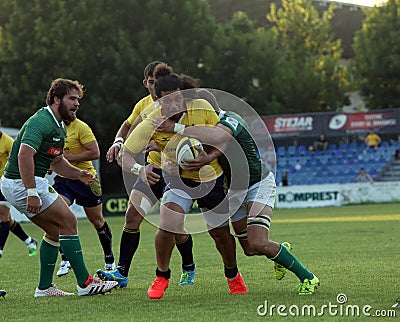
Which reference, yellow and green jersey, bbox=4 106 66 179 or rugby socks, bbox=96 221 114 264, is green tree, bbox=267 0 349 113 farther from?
yellow and green jersey, bbox=4 106 66 179

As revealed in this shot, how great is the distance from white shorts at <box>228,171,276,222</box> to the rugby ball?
2.05 feet

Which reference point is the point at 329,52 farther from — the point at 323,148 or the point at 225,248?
the point at 225,248

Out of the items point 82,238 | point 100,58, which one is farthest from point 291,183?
point 82,238

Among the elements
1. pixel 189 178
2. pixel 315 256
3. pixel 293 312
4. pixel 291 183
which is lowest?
pixel 291 183

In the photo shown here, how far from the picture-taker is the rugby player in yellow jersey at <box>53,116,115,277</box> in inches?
416

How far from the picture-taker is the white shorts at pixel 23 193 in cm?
777

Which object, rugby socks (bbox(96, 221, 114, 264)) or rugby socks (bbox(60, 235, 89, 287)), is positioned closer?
rugby socks (bbox(60, 235, 89, 287))

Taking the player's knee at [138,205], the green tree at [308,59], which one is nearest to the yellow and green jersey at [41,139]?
the player's knee at [138,205]

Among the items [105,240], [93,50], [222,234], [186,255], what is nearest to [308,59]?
[93,50]

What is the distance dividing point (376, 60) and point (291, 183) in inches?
477

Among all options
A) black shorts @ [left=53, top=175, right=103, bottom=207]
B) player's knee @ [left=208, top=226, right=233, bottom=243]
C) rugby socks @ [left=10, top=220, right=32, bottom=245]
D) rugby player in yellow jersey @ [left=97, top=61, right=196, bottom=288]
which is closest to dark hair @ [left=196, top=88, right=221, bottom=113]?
rugby player in yellow jersey @ [left=97, top=61, right=196, bottom=288]

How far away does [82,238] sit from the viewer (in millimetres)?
19250

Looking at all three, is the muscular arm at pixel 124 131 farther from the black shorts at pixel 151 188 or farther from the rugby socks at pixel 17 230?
the rugby socks at pixel 17 230

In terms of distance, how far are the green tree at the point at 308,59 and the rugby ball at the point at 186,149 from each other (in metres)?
38.2
